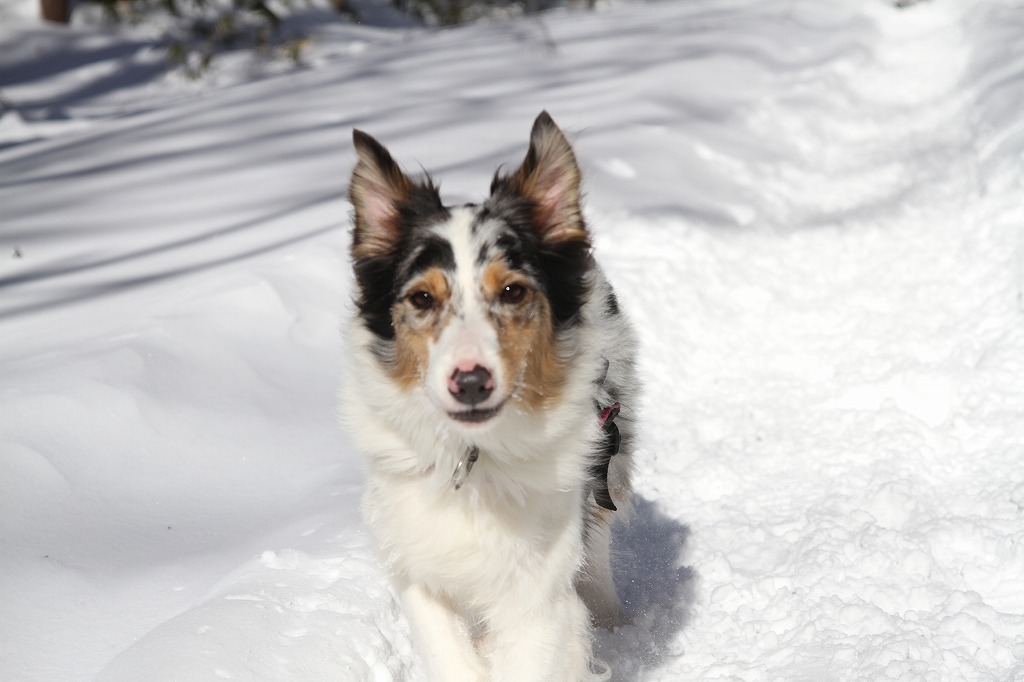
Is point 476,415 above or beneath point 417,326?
beneath

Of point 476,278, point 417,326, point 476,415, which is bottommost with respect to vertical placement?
point 476,415

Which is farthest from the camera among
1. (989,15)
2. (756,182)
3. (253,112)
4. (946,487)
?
(989,15)

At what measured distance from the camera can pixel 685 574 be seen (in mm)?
4496

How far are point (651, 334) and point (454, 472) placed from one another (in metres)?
3.41

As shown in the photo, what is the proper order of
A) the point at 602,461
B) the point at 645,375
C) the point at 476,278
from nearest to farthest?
the point at 476,278
the point at 602,461
the point at 645,375

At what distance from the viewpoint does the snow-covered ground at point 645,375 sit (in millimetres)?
3756

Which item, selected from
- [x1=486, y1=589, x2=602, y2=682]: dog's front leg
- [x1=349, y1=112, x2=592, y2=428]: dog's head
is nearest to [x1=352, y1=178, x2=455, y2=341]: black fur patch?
[x1=349, y1=112, x2=592, y2=428]: dog's head

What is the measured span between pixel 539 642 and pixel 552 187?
155 centimetres

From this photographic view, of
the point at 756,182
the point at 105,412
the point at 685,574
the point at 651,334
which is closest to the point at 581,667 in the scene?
the point at 685,574

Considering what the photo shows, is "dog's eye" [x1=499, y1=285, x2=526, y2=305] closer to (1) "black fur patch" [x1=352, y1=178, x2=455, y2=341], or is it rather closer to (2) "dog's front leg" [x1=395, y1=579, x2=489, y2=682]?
(1) "black fur patch" [x1=352, y1=178, x2=455, y2=341]

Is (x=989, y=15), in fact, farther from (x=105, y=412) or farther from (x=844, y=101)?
(x=105, y=412)

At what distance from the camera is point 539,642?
3.16 meters

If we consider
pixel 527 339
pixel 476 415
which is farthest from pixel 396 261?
pixel 476 415

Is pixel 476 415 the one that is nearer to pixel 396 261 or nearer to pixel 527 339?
pixel 527 339
